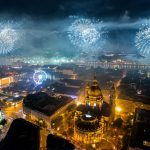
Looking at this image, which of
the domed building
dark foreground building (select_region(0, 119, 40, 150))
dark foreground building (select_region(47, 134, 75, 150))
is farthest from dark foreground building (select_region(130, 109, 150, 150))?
dark foreground building (select_region(0, 119, 40, 150))

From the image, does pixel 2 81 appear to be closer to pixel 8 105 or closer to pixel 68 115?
pixel 8 105

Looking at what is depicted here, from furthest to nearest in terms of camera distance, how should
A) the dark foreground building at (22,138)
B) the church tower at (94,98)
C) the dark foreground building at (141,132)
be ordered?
1. the church tower at (94,98)
2. the dark foreground building at (141,132)
3. the dark foreground building at (22,138)

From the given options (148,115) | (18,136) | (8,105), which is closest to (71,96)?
(8,105)

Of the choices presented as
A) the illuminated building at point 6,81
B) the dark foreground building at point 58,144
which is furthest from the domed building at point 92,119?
the illuminated building at point 6,81

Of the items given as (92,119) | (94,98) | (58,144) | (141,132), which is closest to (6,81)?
(94,98)

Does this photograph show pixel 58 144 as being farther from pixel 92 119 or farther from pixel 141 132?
pixel 92 119

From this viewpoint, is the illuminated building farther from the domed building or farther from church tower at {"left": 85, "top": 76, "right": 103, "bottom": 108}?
church tower at {"left": 85, "top": 76, "right": 103, "bottom": 108}

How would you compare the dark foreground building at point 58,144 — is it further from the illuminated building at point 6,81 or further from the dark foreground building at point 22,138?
the illuminated building at point 6,81
